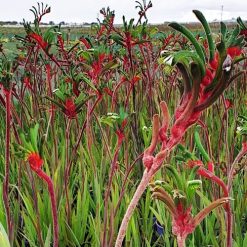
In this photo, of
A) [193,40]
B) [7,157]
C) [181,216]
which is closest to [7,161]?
[7,157]

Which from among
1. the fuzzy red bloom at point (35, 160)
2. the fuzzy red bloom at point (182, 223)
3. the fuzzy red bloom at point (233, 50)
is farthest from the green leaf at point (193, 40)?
the fuzzy red bloom at point (35, 160)

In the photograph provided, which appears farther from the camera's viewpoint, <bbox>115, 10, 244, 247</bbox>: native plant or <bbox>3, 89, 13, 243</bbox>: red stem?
<bbox>3, 89, 13, 243</bbox>: red stem

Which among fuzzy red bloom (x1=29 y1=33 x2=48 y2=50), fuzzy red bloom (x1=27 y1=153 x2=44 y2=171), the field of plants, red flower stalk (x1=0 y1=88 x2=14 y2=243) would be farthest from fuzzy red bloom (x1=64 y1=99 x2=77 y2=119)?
fuzzy red bloom (x1=29 y1=33 x2=48 y2=50)

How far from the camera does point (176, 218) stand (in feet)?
2.43

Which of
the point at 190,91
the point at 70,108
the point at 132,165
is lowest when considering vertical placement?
the point at 132,165

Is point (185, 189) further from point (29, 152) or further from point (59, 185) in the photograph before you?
point (59, 185)

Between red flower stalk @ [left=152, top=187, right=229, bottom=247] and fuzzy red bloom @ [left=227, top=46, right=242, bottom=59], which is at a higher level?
fuzzy red bloom @ [left=227, top=46, right=242, bottom=59]

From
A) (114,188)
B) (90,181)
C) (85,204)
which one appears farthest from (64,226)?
(90,181)

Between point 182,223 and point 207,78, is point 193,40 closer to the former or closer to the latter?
point 207,78

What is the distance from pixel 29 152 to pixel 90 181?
50.3 inches

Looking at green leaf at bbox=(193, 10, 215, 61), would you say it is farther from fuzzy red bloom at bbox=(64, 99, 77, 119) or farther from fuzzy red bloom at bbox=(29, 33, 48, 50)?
fuzzy red bloom at bbox=(29, 33, 48, 50)

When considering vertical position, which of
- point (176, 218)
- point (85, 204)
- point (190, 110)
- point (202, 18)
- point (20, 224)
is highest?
point (202, 18)

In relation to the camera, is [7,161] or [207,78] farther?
[7,161]

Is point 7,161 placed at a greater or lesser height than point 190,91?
lesser
